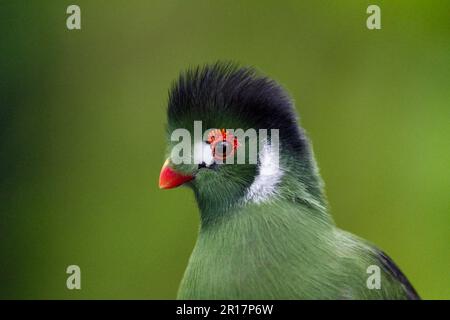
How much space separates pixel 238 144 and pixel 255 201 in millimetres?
205

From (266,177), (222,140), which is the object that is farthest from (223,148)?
(266,177)

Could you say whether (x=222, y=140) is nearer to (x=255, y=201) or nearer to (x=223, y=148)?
(x=223, y=148)

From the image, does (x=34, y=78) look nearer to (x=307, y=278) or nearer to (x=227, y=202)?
(x=227, y=202)

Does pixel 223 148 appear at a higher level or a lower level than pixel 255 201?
higher

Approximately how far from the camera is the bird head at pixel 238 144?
9.04ft

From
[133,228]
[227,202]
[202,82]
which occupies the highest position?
[202,82]

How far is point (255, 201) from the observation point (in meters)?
2.77

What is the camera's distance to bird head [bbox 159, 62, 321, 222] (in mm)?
2754

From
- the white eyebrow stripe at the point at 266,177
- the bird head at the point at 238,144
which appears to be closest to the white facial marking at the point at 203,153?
the bird head at the point at 238,144

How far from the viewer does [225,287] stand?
262cm

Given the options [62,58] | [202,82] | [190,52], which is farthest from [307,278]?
[62,58]

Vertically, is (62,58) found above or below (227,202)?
above

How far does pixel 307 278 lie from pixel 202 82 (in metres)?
0.77

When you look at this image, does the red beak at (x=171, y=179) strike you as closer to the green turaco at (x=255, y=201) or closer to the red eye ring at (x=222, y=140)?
the green turaco at (x=255, y=201)
